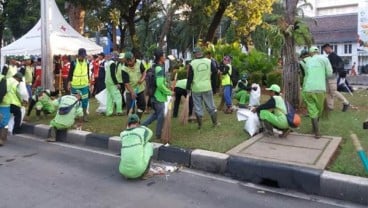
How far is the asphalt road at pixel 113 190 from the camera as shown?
17.3 feet

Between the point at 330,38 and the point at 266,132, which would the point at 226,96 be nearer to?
the point at 266,132

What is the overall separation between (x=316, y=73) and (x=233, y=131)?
1.84 meters

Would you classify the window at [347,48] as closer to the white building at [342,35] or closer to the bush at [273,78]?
the white building at [342,35]

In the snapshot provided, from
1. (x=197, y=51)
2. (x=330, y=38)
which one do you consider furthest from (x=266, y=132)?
(x=330, y=38)

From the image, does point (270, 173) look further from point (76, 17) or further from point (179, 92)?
point (76, 17)

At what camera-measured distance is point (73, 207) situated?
16.7 ft

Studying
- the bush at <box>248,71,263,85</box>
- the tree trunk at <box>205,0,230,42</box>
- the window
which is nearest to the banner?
the tree trunk at <box>205,0,230,42</box>

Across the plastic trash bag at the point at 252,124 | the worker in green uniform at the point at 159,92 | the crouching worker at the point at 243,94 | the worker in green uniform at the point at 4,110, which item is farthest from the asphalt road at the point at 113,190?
the crouching worker at the point at 243,94

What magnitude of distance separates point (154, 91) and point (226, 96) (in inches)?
116

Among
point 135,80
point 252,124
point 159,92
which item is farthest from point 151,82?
point 252,124

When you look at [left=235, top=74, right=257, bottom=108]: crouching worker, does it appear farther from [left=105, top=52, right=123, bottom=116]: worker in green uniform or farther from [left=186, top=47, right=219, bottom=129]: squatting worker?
[left=105, top=52, right=123, bottom=116]: worker in green uniform

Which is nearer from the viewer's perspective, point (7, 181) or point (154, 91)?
point (7, 181)

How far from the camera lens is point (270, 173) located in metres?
6.07

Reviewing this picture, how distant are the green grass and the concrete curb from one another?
0.31m
